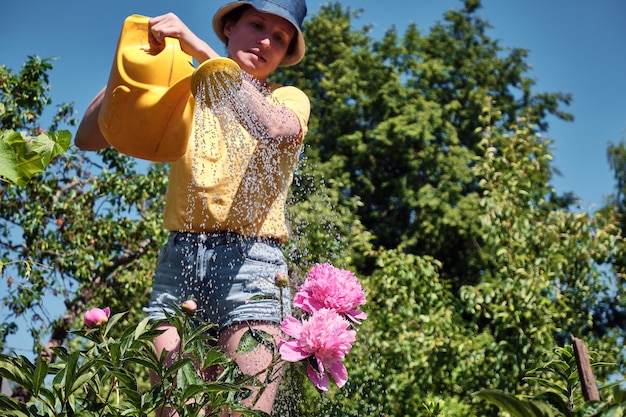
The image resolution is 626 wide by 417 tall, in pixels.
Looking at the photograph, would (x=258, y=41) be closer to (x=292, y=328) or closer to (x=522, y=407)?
(x=292, y=328)

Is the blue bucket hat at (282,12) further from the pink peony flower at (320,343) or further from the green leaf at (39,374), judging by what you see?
the green leaf at (39,374)

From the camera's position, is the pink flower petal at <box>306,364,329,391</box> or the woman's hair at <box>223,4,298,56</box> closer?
the pink flower petal at <box>306,364,329,391</box>

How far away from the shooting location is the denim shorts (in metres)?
1.69

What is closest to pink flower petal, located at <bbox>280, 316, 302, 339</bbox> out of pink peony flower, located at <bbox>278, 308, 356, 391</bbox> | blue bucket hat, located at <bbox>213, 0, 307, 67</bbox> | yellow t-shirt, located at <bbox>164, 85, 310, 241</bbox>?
pink peony flower, located at <bbox>278, 308, 356, 391</bbox>

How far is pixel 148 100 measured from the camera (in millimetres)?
1593

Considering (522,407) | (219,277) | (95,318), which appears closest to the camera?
(522,407)

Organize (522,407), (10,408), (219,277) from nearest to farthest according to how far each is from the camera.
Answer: (522,407) → (10,408) → (219,277)

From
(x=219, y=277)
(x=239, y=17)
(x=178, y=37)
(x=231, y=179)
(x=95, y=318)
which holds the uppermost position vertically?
(x=239, y=17)

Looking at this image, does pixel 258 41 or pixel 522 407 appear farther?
pixel 258 41

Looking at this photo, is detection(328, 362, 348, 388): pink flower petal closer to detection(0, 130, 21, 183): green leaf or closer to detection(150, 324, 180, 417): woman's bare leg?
detection(150, 324, 180, 417): woman's bare leg

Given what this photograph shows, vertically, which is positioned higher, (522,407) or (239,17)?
(239,17)

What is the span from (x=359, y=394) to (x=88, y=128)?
2.71 meters

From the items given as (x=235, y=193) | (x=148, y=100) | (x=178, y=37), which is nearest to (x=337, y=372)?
(x=235, y=193)

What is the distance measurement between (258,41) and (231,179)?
364mm
